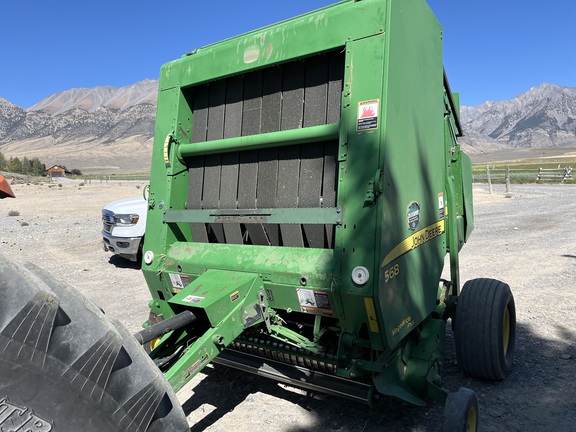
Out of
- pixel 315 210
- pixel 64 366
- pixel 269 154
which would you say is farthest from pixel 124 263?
pixel 64 366

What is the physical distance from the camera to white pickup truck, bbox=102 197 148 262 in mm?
8758

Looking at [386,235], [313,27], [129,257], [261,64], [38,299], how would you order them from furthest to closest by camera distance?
[129,257], [261,64], [313,27], [386,235], [38,299]

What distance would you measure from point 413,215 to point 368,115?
2.67 ft

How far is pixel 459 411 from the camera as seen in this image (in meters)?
2.80

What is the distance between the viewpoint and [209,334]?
2.65 m

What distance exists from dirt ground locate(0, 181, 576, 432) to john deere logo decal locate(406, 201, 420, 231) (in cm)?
150

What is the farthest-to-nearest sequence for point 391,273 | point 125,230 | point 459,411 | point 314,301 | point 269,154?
point 125,230
point 269,154
point 314,301
point 391,273
point 459,411

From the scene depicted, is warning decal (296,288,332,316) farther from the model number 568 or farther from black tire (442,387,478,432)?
black tire (442,387,478,432)

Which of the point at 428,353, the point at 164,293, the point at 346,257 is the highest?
A: the point at 346,257

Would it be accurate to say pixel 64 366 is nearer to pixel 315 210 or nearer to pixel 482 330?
pixel 315 210

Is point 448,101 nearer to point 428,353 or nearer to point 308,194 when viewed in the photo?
point 308,194

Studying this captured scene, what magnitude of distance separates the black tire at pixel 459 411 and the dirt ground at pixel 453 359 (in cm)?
61

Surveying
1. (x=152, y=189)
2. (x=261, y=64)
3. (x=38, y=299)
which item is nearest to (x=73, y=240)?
(x=152, y=189)

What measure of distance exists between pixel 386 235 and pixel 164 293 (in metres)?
1.97
